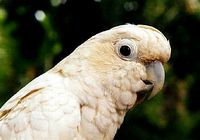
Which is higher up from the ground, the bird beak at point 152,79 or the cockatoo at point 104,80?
the cockatoo at point 104,80

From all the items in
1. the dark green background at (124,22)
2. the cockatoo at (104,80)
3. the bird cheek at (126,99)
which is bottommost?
the dark green background at (124,22)

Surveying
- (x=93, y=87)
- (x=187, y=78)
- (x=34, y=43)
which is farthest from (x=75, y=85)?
(x=187, y=78)

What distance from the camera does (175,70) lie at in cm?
525

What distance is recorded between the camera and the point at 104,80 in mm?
3432

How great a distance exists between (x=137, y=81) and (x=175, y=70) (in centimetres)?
185

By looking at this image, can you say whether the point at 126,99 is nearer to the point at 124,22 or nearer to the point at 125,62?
the point at 125,62

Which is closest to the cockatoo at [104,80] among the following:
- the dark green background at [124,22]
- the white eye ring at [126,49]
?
the white eye ring at [126,49]

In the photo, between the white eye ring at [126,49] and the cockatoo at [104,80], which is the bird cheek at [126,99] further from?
the white eye ring at [126,49]

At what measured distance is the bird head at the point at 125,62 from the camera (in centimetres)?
343

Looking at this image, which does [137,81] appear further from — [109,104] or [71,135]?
[71,135]

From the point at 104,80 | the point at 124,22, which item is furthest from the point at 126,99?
the point at 124,22

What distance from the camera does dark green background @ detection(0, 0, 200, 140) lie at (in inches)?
189

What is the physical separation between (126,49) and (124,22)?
1.49 metres

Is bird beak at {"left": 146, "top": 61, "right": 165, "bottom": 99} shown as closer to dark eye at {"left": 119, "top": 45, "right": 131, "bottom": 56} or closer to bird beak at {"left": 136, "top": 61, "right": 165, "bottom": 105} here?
bird beak at {"left": 136, "top": 61, "right": 165, "bottom": 105}
